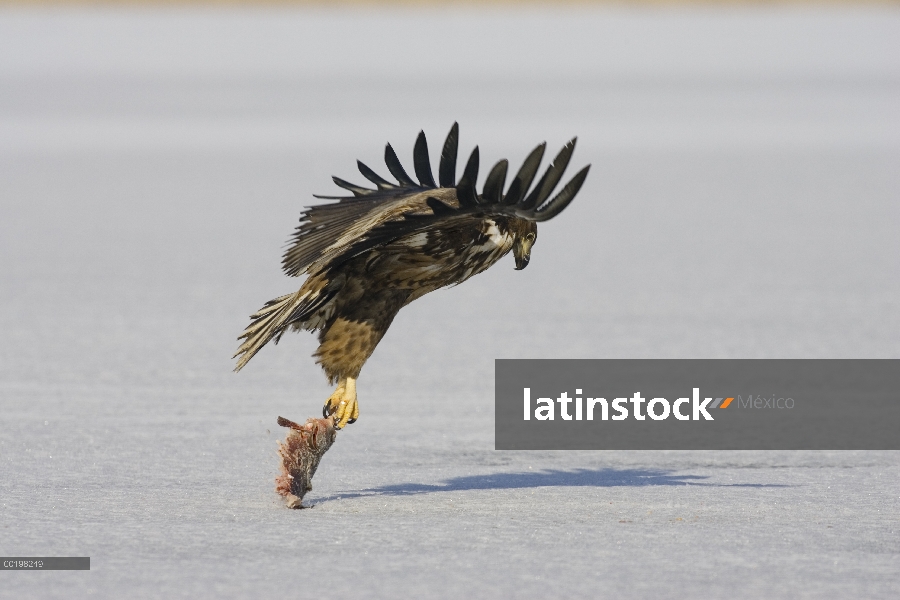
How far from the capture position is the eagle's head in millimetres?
5906

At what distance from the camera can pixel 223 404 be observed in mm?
7766

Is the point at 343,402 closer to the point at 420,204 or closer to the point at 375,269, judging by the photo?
the point at 375,269

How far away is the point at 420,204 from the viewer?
597 cm

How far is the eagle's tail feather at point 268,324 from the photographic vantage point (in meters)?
5.73

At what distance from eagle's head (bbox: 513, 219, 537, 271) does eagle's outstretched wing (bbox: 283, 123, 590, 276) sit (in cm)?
24

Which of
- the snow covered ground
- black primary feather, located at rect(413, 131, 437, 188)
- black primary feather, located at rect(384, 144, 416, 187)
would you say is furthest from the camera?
black primary feather, located at rect(384, 144, 416, 187)

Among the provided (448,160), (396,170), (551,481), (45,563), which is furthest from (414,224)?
(45,563)

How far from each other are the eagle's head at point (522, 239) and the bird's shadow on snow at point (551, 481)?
96 cm

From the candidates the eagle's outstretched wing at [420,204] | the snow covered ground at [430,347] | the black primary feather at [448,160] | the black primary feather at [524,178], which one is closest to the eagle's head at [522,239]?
the eagle's outstretched wing at [420,204]

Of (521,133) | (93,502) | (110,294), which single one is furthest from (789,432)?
(521,133)

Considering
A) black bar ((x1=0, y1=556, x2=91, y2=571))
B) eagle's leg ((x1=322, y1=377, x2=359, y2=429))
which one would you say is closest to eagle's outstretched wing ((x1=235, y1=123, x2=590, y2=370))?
eagle's leg ((x1=322, y1=377, x2=359, y2=429))

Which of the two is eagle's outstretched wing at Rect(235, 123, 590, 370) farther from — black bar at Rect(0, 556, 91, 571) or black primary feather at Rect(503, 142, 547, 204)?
black bar at Rect(0, 556, 91, 571)

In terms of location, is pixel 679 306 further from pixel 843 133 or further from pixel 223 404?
pixel 843 133

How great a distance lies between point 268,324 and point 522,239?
0.99 metres
